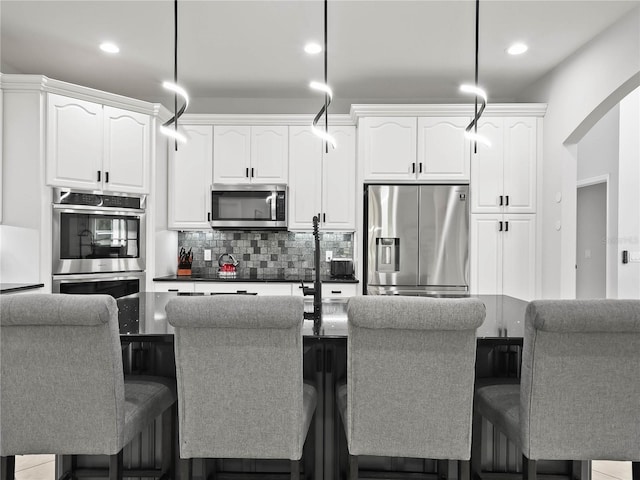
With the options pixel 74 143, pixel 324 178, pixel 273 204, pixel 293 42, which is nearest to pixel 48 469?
pixel 74 143

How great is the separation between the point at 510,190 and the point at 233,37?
106 inches

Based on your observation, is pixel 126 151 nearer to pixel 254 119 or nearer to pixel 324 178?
pixel 254 119

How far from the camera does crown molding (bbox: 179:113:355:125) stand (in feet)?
13.7

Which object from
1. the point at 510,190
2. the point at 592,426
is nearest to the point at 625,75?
the point at 510,190

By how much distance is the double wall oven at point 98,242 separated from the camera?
3428mm

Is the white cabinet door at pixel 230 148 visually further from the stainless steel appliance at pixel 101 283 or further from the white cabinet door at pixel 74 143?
the stainless steel appliance at pixel 101 283

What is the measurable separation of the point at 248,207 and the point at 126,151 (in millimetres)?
1160

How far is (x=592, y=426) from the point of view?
1.40 m

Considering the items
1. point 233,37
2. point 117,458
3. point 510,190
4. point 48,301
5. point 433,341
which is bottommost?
point 117,458

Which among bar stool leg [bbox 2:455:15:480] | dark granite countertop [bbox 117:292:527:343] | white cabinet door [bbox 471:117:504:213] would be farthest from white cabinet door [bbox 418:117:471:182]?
bar stool leg [bbox 2:455:15:480]

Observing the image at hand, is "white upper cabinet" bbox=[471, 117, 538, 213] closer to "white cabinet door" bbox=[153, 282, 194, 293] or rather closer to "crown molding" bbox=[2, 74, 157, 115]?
"white cabinet door" bbox=[153, 282, 194, 293]

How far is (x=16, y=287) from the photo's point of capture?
3035mm

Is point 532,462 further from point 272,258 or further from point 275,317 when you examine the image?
point 272,258

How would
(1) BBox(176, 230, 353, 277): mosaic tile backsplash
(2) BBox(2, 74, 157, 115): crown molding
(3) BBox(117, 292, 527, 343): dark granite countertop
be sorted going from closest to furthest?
1. (3) BBox(117, 292, 527, 343): dark granite countertop
2. (2) BBox(2, 74, 157, 115): crown molding
3. (1) BBox(176, 230, 353, 277): mosaic tile backsplash
